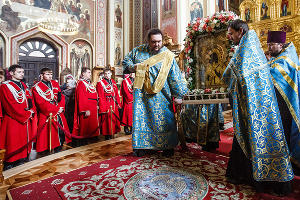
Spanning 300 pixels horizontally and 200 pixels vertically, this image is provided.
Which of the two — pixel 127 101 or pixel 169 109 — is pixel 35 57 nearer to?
pixel 127 101

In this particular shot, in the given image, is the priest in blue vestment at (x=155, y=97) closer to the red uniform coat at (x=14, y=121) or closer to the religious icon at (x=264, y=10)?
the red uniform coat at (x=14, y=121)

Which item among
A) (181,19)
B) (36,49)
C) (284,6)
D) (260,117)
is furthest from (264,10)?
(36,49)

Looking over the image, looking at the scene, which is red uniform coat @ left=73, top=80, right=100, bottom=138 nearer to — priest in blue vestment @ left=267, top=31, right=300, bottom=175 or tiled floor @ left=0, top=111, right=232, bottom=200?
tiled floor @ left=0, top=111, right=232, bottom=200

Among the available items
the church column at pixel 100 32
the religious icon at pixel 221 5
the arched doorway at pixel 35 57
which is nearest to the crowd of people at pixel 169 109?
the arched doorway at pixel 35 57

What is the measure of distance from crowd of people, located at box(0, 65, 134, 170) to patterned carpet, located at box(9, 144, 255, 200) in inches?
52.9

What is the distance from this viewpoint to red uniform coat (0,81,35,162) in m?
3.20

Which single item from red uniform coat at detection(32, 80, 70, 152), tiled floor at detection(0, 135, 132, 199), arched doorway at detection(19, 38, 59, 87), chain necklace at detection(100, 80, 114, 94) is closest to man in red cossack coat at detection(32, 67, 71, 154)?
red uniform coat at detection(32, 80, 70, 152)

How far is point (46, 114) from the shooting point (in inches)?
149

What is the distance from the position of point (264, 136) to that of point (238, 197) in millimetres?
658

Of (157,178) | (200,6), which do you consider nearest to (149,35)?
(157,178)

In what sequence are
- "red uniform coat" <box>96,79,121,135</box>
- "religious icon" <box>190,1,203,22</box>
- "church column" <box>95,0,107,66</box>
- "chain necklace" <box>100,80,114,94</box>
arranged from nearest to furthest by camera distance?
"red uniform coat" <box>96,79,121,135</box>, "chain necklace" <box>100,80,114,94</box>, "religious icon" <box>190,1,203,22</box>, "church column" <box>95,0,107,66</box>

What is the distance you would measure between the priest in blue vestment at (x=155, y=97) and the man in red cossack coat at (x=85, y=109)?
1.84 m

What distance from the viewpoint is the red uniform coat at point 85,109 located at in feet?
14.9

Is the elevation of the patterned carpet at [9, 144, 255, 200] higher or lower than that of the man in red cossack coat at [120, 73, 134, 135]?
lower
